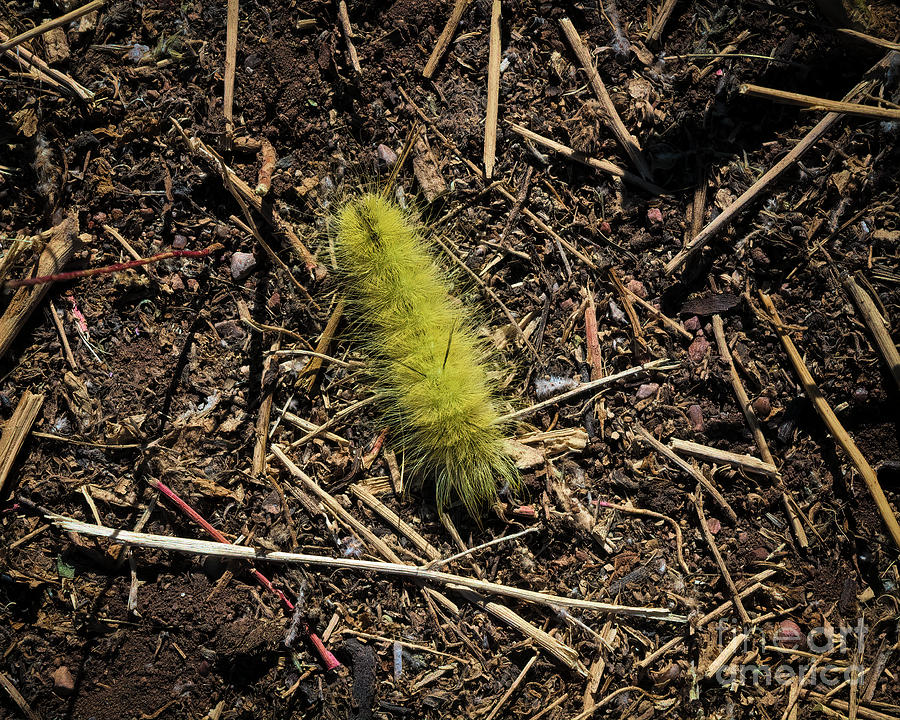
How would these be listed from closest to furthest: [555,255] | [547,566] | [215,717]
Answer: [215,717] < [547,566] < [555,255]

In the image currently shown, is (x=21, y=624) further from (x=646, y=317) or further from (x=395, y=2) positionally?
(x=395, y=2)

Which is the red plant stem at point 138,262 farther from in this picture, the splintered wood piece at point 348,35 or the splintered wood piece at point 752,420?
the splintered wood piece at point 752,420

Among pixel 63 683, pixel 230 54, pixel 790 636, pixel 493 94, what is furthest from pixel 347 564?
pixel 230 54

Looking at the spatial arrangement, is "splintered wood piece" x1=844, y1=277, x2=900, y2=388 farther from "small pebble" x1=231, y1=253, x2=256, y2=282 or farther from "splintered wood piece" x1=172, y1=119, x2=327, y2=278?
"small pebble" x1=231, y1=253, x2=256, y2=282

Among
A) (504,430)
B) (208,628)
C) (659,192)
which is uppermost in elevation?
(659,192)

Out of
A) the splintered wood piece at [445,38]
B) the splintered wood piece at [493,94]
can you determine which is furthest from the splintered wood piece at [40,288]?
the splintered wood piece at [493,94]

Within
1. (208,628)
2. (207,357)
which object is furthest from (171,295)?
(208,628)

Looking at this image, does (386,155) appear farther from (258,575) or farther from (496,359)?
(258,575)
